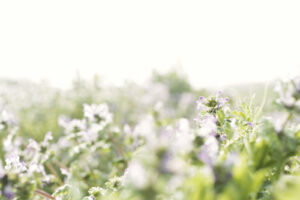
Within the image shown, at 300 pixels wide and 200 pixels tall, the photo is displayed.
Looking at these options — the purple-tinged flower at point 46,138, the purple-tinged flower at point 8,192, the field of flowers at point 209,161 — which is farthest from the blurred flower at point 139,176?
the purple-tinged flower at point 46,138

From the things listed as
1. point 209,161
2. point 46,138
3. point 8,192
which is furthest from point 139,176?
point 46,138

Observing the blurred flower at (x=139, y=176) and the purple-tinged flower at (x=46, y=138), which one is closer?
the blurred flower at (x=139, y=176)

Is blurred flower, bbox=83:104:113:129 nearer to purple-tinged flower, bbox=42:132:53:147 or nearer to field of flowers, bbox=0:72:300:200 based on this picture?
field of flowers, bbox=0:72:300:200

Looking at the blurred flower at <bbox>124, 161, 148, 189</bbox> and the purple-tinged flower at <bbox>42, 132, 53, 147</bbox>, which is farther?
the purple-tinged flower at <bbox>42, 132, 53, 147</bbox>

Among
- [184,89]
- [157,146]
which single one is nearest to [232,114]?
[157,146]

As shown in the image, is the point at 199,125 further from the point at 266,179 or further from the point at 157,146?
the point at 157,146

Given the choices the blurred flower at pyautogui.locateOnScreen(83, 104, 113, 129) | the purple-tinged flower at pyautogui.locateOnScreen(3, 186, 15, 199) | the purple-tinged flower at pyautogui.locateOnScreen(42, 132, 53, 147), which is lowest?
the purple-tinged flower at pyautogui.locateOnScreen(3, 186, 15, 199)

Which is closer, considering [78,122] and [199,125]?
[199,125]

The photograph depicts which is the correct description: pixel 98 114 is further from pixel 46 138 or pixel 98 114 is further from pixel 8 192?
pixel 8 192

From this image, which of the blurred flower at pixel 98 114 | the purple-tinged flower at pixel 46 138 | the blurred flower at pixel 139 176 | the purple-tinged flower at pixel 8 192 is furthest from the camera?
the blurred flower at pixel 98 114

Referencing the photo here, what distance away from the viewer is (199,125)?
1.59m

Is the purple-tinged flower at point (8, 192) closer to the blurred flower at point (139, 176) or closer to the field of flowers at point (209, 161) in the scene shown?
the field of flowers at point (209, 161)

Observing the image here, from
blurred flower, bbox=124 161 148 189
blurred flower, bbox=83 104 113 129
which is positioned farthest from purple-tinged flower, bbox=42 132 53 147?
blurred flower, bbox=124 161 148 189

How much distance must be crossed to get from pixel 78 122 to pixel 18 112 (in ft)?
19.3
